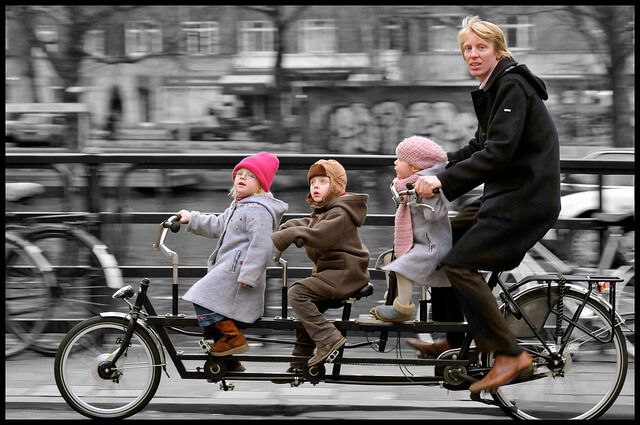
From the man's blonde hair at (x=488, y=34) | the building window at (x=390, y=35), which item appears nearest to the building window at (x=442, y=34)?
the building window at (x=390, y=35)

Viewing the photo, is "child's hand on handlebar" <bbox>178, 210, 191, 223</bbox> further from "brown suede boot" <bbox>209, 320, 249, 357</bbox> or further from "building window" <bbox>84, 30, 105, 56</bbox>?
"building window" <bbox>84, 30, 105, 56</bbox>

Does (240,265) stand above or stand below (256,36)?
below

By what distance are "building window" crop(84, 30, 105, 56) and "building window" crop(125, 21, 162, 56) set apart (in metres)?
0.19

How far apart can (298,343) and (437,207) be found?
1.09m

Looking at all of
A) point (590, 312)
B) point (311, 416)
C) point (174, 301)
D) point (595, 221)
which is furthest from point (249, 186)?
point (595, 221)

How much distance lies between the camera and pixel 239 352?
4777 millimetres

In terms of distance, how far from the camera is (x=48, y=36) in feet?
22.4

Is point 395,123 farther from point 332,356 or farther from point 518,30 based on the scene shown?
point 332,356

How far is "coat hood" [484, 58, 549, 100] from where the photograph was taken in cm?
438

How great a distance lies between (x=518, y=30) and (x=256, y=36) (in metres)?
2.00

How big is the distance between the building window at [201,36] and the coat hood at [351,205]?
2.55 m

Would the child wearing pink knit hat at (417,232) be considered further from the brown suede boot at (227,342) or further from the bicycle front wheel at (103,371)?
the bicycle front wheel at (103,371)

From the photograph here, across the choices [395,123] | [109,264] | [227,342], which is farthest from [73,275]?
[395,123]

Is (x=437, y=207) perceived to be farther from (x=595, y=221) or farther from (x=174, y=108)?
(x=174, y=108)
